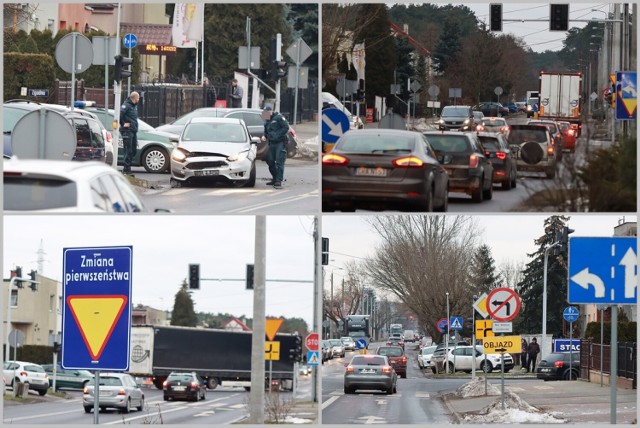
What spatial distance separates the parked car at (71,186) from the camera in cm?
1205

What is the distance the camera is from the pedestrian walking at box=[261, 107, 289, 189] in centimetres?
2167

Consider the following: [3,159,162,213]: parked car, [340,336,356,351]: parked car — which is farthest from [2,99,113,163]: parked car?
[340,336,356,351]: parked car

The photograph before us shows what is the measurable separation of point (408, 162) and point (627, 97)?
649 centimetres

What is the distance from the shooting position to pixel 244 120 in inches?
1022

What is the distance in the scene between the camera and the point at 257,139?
2284 cm

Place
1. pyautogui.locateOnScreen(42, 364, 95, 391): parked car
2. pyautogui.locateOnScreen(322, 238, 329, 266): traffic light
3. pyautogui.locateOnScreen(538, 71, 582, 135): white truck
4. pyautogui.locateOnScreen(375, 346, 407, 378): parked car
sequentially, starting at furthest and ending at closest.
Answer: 1. pyautogui.locateOnScreen(42, 364, 95, 391): parked car
2. pyautogui.locateOnScreen(538, 71, 582, 135): white truck
3. pyautogui.locateOnScreen(375, 346, 407, 378): parked car
4. pyautogui.locateOnScreen(322, 238, 329, 266): traffic light

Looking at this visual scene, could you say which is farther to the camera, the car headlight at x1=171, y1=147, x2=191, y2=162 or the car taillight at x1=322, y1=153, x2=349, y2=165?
the car headlight at x1=171, y1=147, x2=191, y2=162

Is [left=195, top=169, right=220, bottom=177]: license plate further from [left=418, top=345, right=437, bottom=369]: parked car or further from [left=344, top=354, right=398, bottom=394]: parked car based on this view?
[left=418, top=345, right=437, bottom=369]: parked car

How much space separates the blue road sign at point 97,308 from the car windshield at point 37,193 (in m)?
0.90

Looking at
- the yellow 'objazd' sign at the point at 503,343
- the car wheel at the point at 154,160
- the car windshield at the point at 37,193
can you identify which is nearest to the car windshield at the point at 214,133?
the car wheel at the point at 154,160

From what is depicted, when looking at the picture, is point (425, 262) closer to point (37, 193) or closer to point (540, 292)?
point (540, 292)

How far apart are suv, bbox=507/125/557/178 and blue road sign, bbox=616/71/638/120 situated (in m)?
1.73

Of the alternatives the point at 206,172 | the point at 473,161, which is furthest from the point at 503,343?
the point at 206,172

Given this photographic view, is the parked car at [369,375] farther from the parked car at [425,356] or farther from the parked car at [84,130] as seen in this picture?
the parked car at [84,130]
